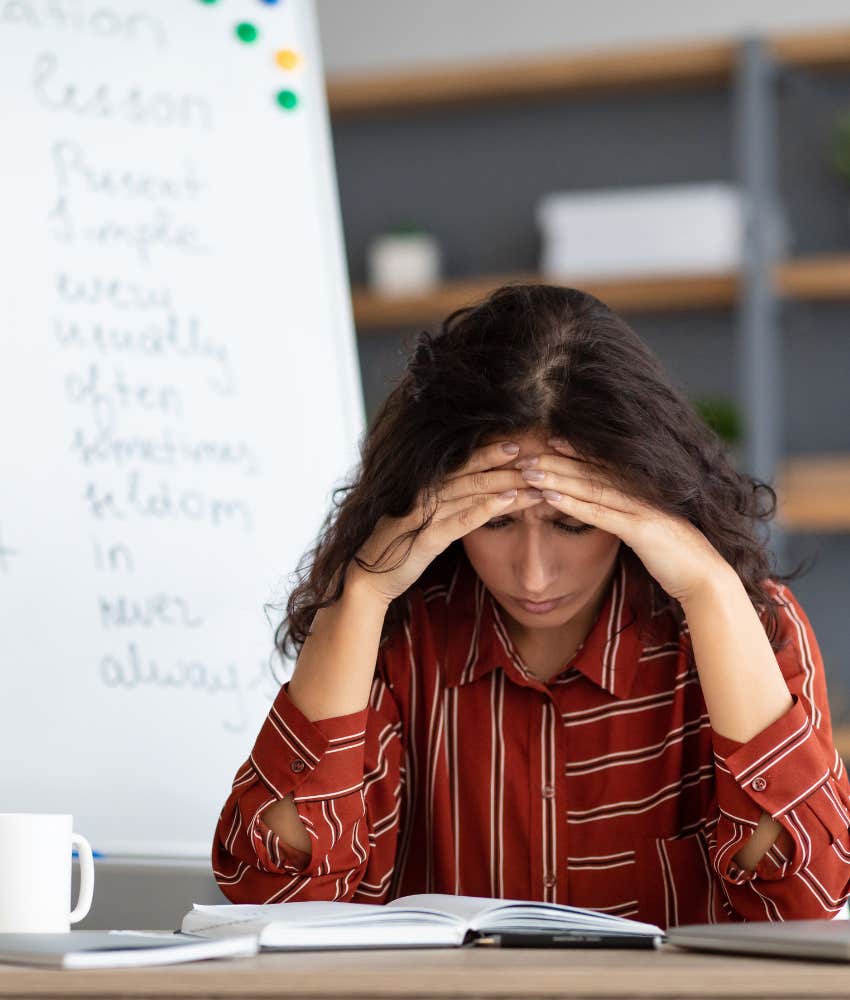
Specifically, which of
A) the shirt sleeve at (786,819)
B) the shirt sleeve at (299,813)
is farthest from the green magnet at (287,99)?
the shirt sleeve at (786,819)

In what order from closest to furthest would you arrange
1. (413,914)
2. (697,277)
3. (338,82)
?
(413,914) < (697,277) < (338,82)

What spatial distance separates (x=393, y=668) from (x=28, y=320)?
0.54 metres

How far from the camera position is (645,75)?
8.50 feet

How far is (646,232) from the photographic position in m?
2.52

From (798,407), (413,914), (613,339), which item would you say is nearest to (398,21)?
(798,407)

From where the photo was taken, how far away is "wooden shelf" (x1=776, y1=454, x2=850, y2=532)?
7.91 feet

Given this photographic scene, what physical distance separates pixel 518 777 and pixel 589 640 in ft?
0.45

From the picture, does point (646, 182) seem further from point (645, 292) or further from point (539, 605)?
point (539, 605)

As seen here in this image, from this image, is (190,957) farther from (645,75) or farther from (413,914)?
(645,75)

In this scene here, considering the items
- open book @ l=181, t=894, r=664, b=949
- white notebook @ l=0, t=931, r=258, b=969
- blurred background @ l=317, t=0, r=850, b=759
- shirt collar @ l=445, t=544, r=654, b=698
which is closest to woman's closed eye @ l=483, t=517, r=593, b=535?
shirt collar @ l=445, t=544, r=654, b=698

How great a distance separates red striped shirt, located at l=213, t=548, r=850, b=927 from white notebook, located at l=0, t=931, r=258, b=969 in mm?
317

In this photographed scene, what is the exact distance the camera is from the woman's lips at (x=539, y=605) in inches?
43.3

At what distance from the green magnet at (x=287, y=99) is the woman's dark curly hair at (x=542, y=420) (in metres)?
0.54

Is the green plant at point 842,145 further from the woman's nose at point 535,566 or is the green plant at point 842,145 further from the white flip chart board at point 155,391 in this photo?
the woman's nose at point 535,566
